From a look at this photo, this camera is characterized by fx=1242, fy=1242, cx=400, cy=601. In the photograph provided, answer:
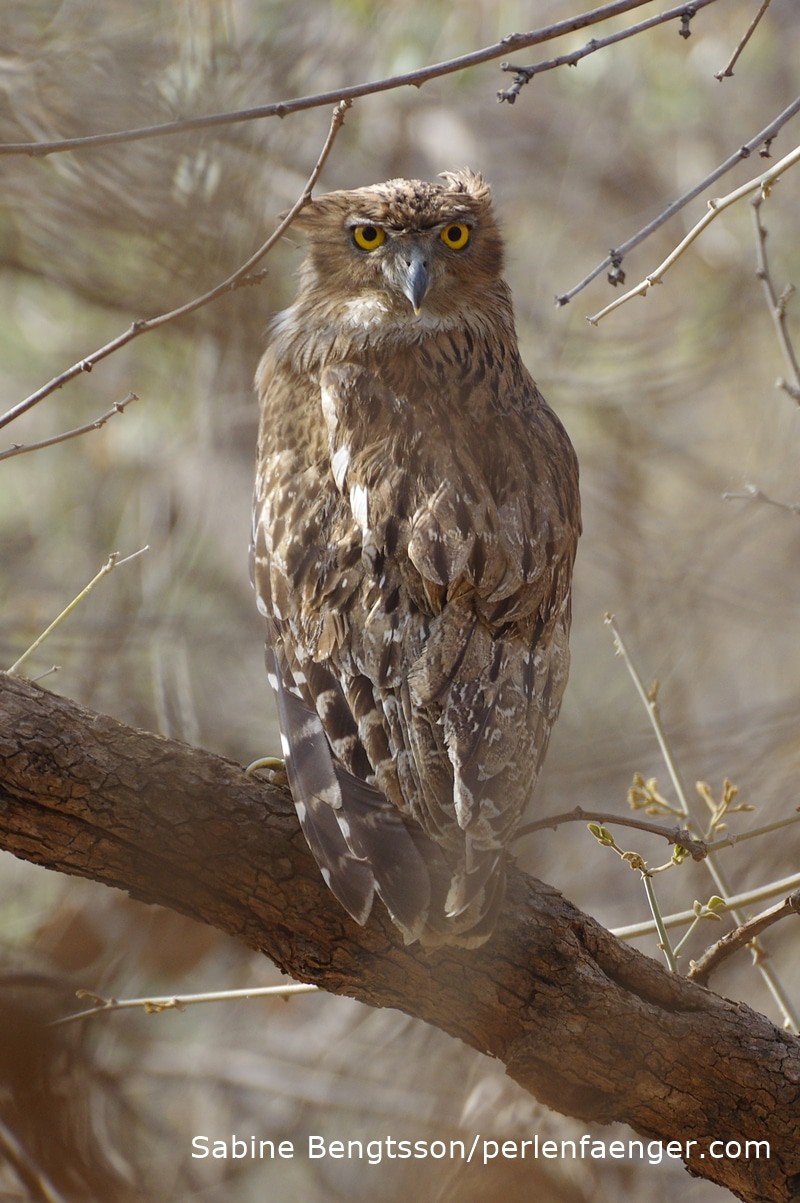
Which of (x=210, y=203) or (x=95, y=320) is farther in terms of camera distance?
(x=95, y=320)

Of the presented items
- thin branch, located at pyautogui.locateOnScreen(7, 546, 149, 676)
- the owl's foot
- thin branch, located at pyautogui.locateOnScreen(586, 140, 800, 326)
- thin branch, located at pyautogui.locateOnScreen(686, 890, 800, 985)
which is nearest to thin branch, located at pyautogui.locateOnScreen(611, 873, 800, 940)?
thin branch, located at pyautogui.locateOnScreen(686, 890, 800, 985)

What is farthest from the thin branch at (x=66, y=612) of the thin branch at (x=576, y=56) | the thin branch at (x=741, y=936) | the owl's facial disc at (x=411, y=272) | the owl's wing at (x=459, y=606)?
the thin branch at (x=741, y=936)

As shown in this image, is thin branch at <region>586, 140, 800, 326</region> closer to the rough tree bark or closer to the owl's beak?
Answer: the owl's beak

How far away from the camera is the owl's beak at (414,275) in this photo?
3.10 meters

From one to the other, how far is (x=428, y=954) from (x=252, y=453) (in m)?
3.13

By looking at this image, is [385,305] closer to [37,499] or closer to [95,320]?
[95,320]

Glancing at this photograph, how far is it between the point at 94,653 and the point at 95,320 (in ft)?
4.79

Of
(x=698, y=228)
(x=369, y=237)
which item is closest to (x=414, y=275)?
(x=369, y=237)

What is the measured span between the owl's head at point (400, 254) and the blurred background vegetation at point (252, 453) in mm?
290

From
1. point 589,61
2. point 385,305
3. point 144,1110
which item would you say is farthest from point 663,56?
point 144,1110

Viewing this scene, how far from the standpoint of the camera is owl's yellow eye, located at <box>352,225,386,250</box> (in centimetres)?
325

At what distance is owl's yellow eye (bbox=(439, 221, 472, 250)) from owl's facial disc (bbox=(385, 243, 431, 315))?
0.10 m

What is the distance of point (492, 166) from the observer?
6.54m

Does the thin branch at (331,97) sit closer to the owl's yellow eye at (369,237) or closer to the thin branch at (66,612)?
the thin branch at (66,612)
